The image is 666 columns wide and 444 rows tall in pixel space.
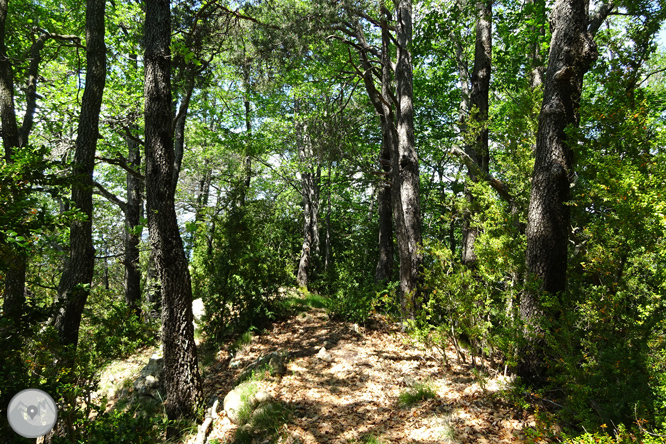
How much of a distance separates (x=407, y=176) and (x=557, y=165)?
3021 millimetres

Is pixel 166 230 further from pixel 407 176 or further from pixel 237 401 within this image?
pixel 407 176

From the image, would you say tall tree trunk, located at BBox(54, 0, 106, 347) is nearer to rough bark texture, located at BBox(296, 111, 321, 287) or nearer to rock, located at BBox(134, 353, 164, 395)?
rock, located at BBox(134, 353, 164, 395)

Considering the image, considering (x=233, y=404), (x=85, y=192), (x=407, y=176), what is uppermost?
(x=407, y=176)

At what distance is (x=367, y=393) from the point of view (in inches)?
186

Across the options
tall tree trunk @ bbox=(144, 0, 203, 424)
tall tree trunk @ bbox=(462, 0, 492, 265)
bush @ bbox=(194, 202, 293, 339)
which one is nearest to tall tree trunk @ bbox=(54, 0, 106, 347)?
tall tree trunk @ bbox=(144, 0, 203, 424)

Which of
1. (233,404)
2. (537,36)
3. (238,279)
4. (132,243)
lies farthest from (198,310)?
(537,36)

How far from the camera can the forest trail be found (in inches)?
145

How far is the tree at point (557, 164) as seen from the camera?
12.9 feet

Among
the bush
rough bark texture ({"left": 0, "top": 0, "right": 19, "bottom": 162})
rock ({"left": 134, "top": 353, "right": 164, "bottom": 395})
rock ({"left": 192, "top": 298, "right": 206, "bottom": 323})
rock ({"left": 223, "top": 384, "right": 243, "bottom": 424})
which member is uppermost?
rough bark texture ({"left": 0, "top": 0, "right": 19, "bottom": 162})

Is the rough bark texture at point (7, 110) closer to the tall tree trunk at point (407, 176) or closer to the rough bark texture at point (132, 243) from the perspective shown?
the rough bark texture at point (132, 243)

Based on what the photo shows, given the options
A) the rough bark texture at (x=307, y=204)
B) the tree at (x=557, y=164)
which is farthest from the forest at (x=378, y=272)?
the rough bark texture at (x=307, y=204)

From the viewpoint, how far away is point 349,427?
4.03 metres

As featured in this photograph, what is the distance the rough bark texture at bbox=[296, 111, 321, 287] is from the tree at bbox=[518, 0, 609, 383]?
7985mm

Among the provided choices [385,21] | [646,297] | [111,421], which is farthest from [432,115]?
[111,421]
